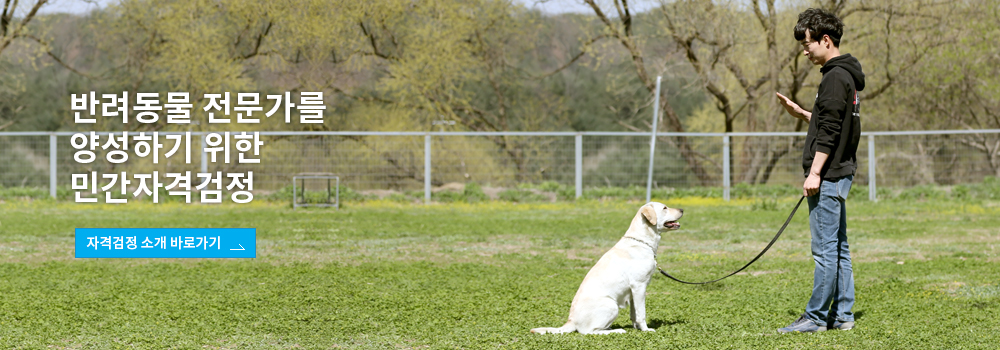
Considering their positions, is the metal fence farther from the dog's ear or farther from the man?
the man

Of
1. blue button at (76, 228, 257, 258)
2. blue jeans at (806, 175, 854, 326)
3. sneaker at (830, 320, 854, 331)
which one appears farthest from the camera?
blue button at (76, 228, 257, 258)

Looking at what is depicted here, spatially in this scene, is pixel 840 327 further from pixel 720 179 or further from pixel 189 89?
pixel 189 89

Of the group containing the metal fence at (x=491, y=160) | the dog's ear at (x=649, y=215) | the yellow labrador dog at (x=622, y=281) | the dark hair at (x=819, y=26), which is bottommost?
the yellow labrador dog at (x=622, y=281)

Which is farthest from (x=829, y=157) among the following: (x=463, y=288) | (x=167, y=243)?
(x=167, y=243)

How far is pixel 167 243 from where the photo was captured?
10.4 m

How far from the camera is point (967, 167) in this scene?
749 inches

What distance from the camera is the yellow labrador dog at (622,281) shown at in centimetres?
482

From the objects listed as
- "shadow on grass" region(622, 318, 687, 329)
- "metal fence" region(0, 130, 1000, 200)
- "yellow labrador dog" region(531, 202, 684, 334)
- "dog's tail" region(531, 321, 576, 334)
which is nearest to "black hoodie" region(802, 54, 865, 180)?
"yellow labrador dog" region(531, 202, 684, 334)

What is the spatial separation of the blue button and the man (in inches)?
249

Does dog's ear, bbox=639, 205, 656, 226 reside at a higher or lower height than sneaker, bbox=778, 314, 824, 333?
higher

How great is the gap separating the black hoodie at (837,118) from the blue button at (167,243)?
6.48 metres

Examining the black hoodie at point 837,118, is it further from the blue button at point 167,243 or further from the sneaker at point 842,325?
the blue button at point 167,243

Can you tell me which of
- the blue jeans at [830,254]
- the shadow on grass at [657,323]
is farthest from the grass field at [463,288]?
the blue jeans at [830,254]

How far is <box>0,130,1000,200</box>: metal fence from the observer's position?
58.1ft
